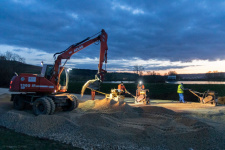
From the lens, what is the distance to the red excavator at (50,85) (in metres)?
9.92

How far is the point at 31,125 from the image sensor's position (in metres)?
7.12

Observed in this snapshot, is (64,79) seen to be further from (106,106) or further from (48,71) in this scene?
(106,106)

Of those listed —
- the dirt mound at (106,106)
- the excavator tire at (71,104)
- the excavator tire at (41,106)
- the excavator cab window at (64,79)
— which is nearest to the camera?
the excavator tire at (41,106)

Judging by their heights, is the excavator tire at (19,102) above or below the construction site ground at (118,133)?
above

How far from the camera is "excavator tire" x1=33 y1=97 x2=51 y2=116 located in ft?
31.2

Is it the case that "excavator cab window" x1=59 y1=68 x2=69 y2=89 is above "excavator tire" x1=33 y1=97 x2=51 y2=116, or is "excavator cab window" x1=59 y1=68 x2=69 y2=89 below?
above

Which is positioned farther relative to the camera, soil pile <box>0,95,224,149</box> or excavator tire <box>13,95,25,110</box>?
excavator tire <box>13,95,25,110</box>

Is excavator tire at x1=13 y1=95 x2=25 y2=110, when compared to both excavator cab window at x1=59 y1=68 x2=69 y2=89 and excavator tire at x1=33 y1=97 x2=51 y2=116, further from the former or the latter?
excavator cab window at x1=59 y1=68 x2=69 y2=89

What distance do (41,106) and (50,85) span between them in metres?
1.17

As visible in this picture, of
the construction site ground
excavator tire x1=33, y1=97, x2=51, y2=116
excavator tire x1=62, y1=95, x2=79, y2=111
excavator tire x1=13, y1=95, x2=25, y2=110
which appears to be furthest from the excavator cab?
the construction site ground

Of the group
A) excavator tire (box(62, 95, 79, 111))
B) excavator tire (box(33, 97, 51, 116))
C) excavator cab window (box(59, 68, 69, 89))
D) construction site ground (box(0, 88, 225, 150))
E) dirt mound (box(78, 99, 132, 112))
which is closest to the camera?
construction site ground (box(0, 88, 225, 150))

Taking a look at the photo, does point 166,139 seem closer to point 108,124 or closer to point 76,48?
point 108,124

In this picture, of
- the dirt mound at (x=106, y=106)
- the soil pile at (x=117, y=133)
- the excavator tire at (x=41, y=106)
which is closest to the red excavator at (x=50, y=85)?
the excavator tire at (x=41, y=106)

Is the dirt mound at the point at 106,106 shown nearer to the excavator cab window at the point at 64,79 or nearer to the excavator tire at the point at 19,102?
the excavator cab window at the point at 64,79
